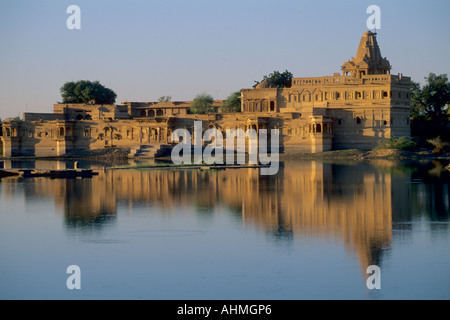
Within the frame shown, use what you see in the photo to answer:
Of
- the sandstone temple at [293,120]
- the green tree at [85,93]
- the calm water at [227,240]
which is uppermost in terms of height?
the green tree at [85,93]

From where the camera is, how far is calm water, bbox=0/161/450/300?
499 inches

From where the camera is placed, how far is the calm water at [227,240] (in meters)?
12.7

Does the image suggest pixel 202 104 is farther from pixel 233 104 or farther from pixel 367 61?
pixel 367 61

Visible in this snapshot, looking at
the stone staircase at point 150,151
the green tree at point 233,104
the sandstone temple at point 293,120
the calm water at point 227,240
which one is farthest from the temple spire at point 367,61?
the calm water at point 227,240

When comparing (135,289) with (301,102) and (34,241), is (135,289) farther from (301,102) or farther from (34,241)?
(301,102)

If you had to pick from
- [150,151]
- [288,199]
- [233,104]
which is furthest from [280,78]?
[288,199]

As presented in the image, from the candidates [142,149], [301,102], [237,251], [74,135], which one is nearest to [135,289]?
[237,251]

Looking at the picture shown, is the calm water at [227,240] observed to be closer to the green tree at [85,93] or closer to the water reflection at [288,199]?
the water reflection at [288,199]

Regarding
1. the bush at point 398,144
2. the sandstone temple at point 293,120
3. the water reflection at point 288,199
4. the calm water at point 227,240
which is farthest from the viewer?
the sandstone temple at point 293,120

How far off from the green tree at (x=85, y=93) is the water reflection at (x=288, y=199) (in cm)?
4105

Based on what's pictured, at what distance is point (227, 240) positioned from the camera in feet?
55.8

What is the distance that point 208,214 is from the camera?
21.3m

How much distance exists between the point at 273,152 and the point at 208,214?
34.6m
